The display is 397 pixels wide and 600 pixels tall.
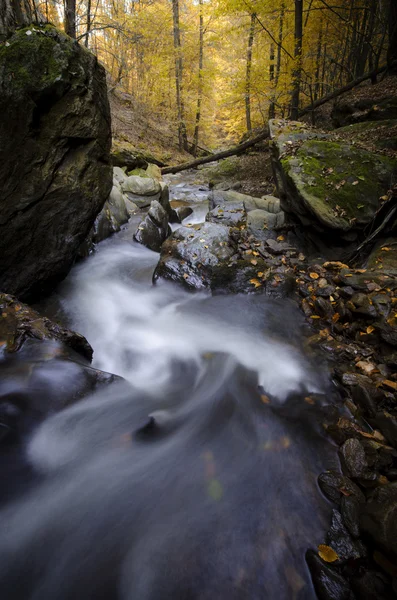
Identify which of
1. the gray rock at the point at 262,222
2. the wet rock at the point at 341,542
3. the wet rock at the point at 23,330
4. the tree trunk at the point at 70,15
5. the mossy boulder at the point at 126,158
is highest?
the tree trunk at the point at 70,15

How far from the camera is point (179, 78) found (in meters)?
17.7

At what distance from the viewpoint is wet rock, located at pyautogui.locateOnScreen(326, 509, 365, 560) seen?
189cm

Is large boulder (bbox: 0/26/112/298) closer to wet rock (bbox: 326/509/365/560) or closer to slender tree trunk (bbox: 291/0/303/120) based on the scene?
wet rock (bbox: 326/509/365/560)

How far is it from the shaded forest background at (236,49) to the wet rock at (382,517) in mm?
10334

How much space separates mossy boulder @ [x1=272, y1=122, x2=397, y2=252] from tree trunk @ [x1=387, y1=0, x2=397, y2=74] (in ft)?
23.9

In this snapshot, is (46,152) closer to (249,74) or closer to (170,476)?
(170,476)

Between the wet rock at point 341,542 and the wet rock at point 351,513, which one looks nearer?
the wet rock at point 341,542

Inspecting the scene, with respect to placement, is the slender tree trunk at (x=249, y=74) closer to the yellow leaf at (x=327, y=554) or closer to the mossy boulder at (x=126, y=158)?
the mossy boulder at (x=126, y=158)

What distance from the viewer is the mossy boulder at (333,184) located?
5555mm

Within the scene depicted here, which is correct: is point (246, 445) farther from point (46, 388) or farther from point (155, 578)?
point (46, 388)

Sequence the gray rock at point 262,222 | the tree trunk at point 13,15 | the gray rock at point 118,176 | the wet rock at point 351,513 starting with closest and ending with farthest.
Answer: the wet rock at point 351,513 → the tree trunk at point 13,15 → the gray rock at point 262,222 → the gray rock at point 118,176

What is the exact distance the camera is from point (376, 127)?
25.9 ft

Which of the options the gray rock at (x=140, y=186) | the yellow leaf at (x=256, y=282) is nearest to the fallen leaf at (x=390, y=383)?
the yellow leaf at (x=256, y=282)

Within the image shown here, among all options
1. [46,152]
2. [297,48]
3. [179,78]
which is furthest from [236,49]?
[46,152]
